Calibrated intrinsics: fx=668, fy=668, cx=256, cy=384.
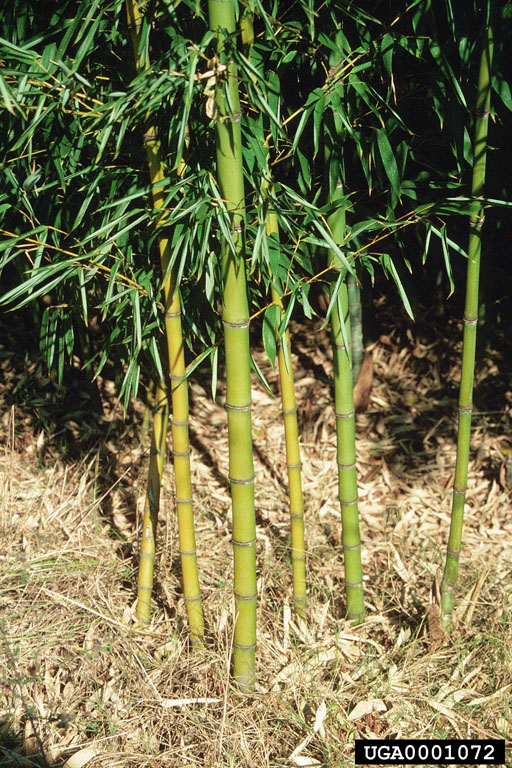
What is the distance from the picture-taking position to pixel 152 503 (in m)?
2.11

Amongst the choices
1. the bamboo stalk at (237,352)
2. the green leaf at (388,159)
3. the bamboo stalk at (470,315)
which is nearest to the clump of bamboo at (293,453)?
the bamboo stalk at (237,352)

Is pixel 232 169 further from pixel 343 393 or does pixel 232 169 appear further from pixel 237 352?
Answer: pixel 343 393

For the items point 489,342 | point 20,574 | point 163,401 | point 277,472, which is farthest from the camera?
point 489,342

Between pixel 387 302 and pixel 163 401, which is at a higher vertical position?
pixel 387 302

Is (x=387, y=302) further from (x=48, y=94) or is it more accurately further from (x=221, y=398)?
(x=48, y=94)

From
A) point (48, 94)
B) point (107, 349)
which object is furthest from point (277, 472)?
point (48, 94)

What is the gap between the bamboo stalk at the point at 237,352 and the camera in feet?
4.80

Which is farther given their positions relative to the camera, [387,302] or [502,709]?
[387,302]

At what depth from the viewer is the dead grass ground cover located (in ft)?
5.93

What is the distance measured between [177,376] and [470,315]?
32.6 inches

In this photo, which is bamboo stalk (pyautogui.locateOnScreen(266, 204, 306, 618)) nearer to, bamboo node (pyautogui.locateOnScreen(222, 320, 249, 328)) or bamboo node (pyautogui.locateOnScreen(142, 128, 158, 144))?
bamboo node (pyautogui.locateOnScreen(222, 320, 249, 328))

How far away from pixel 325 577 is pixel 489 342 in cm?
170

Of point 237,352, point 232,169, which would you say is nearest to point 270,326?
point 237,352

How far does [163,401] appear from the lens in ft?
6.63
